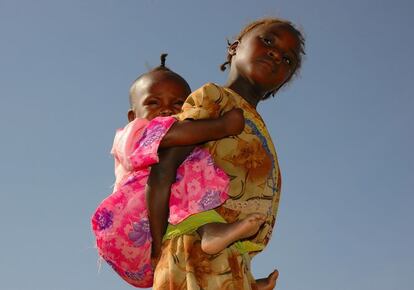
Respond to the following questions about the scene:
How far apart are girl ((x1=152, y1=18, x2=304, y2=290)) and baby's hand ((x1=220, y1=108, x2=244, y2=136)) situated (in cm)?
11

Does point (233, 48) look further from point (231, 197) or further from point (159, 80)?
point (231, 197)

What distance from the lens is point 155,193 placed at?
112 inches

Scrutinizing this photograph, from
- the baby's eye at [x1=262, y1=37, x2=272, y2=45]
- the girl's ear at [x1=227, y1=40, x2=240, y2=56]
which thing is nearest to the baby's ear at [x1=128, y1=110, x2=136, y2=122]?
the girl's ear at [x1=227, y1=40, x2=240, y2=56]

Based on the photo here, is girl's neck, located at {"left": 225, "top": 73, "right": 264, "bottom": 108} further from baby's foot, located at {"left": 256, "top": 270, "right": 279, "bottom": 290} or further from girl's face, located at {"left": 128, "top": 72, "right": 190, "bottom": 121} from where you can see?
baby's foot, located at {"left": 256, "top": 270, "right": 279, "bottom": 290}

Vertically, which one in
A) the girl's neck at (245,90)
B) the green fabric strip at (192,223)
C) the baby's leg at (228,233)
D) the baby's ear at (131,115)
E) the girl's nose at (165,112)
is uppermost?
the baby's ear at (131,115)

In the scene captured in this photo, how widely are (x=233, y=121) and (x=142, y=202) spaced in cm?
58

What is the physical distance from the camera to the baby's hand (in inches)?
113

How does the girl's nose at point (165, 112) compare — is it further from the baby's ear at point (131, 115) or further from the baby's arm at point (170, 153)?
the baby's arm at point (170, 153)

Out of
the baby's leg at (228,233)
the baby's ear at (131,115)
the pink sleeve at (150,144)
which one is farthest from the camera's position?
the baby's ear at (131,115)

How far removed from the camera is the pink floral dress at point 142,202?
9.30 ft

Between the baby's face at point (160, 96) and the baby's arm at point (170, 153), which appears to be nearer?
the baby's arm at point (170, 153)

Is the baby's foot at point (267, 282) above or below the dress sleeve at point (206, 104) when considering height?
below

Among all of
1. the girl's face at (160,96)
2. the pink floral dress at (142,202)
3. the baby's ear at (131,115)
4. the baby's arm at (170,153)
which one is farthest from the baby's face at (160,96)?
the baby's arm at (170,153)

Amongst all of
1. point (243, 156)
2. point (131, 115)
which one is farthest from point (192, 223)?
point (131, 115)
